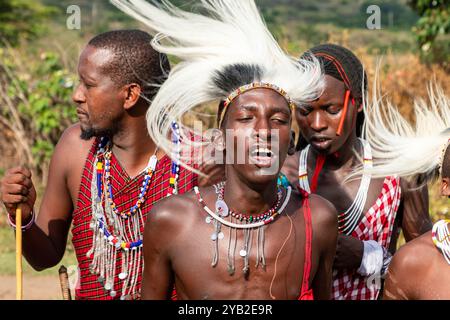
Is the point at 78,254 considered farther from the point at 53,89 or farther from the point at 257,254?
the point at 53,89

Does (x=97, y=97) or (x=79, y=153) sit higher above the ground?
(x=97, y=97)

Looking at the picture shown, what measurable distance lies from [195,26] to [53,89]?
20.0ft

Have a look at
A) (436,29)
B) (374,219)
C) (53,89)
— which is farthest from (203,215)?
(436,29)

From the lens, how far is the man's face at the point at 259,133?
10.0 ft

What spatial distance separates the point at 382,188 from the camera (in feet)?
13.0

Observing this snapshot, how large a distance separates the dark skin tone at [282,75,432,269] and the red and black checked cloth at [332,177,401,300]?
0.04 m

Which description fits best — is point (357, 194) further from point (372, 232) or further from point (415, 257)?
point (415, 257)

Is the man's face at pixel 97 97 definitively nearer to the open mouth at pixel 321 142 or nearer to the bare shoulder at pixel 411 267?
the open mouth at pixel 321 142

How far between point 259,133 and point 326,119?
0.86 meters

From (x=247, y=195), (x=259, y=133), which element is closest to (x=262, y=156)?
(x=259, y=133)

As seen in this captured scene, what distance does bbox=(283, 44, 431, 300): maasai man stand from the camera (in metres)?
3.82

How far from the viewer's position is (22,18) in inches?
897

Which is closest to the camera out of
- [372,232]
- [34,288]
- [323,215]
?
[323,215]

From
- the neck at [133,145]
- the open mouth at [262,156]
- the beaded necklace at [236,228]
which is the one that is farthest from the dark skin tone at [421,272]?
the neck at [133,145]
